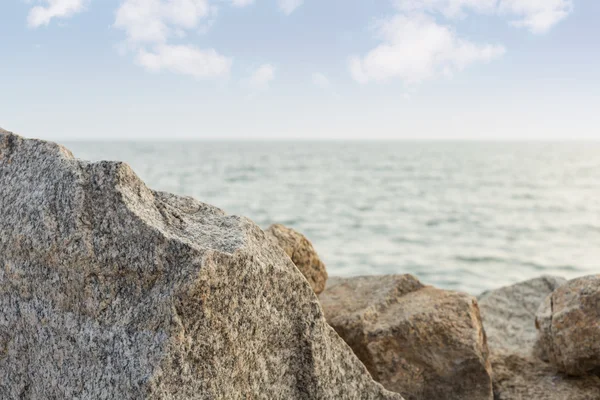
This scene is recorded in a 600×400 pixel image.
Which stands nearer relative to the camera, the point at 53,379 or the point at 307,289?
the point at 53,379

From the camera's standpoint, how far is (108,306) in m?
2.15

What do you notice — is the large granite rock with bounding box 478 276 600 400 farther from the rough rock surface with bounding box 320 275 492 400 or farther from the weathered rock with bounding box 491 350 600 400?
the rough rock surface with bounding box 320 275 492 400

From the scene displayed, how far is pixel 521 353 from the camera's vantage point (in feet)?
15.2

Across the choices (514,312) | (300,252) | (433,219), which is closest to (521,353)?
(514,312)

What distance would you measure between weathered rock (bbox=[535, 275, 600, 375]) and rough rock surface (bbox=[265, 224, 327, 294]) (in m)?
1.58

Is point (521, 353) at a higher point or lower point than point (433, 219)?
higher

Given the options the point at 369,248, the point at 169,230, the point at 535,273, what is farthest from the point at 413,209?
the point at 169,230

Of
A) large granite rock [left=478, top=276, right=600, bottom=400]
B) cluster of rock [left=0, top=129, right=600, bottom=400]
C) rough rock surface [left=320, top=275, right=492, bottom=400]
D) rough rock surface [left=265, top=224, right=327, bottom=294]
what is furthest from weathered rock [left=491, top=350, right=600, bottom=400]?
cluster of rock [left=0, top=129, right=600, bottom=400]

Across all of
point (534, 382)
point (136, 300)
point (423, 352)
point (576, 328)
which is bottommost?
point (534, 382)

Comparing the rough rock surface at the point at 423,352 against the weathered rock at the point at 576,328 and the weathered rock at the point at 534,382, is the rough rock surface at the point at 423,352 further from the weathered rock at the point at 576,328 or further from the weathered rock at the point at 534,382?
the weathered rock at the point at 576,328

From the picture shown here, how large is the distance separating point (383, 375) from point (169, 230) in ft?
6.59

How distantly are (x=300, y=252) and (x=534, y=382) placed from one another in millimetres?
1887

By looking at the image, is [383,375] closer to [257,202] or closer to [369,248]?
[369,248]

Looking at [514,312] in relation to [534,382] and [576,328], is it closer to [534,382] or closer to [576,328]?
[534,382]
